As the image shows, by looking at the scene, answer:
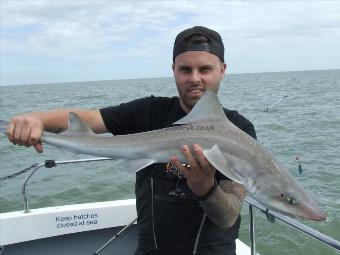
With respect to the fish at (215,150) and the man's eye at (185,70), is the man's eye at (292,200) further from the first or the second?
the man's eye at (185,70)

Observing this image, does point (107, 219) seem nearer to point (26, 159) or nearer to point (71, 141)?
point (71, 141)

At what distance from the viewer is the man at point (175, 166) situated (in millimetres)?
2793

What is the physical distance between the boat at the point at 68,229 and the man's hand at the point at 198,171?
231 centimetres

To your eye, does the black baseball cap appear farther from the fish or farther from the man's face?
the fish

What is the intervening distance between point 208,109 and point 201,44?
1.99 ft

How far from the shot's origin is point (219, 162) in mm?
2498

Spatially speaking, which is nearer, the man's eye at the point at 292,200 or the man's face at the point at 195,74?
the man's eye at the point at 292,200

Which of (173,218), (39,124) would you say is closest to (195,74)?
(173,218)

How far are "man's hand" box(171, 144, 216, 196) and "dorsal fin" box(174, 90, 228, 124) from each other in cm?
28

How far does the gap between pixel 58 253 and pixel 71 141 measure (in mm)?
2733

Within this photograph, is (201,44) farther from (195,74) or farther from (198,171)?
(198,171)

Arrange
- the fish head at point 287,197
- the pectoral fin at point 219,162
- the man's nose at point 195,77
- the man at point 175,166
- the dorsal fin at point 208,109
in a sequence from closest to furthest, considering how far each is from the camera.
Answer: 1. the fish head at point 287,197
2. the pectoral fin at point 219,162
3. the dorsal fin at point 208,109
4. the man at point 175,166
5. the man's nose at point 195,77

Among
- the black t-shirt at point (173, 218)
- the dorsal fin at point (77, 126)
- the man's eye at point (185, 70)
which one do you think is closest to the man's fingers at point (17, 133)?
the dorsal fin at point (77, 126)

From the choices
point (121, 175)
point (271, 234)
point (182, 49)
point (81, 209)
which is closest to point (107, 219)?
point (81, 209)
